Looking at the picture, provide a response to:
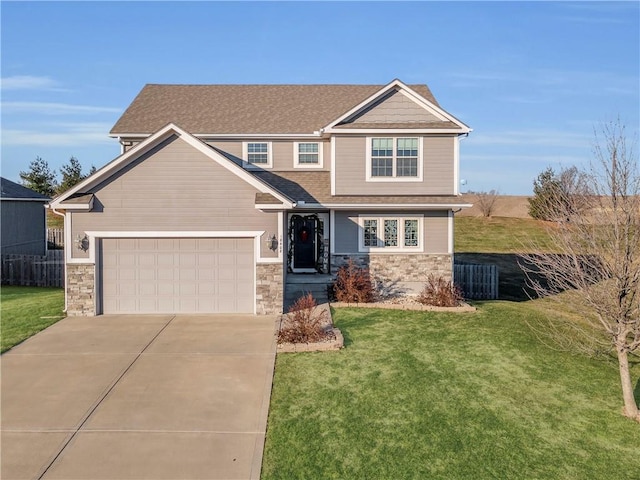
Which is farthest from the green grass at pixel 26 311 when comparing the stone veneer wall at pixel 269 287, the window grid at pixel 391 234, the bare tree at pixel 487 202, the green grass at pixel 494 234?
the bare tree at pixel 487 202

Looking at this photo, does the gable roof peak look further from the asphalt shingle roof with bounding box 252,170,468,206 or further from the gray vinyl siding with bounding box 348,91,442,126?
the gray vinyl siding with bounding box 348,91,442,126

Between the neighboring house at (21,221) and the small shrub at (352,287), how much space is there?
16.8 meters

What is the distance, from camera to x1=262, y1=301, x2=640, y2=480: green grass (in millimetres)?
6367

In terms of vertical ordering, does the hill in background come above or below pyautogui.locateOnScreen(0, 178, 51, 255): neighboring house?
above

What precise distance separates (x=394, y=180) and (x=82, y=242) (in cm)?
993

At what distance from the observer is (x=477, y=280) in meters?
18.8

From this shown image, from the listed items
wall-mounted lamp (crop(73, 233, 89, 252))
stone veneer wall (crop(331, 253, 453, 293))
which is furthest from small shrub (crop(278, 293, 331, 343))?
wall-mounted lamp (crop(73, 233, 89, 252))

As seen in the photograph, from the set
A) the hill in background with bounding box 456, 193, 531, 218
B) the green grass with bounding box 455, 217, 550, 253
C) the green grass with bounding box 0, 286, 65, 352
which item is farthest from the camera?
the hill in background with bounding box 456, 193, 531, 218

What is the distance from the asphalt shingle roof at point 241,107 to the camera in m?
17.5

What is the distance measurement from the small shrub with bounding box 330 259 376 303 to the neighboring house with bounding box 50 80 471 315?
81 cm

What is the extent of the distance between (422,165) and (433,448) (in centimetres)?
1116

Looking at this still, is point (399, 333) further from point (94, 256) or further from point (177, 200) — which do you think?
point (94, 256)

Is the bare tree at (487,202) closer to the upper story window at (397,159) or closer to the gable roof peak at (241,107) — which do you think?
the gable roof peak at (241,107)

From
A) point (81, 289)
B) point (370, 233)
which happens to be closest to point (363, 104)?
point (370, 233)
